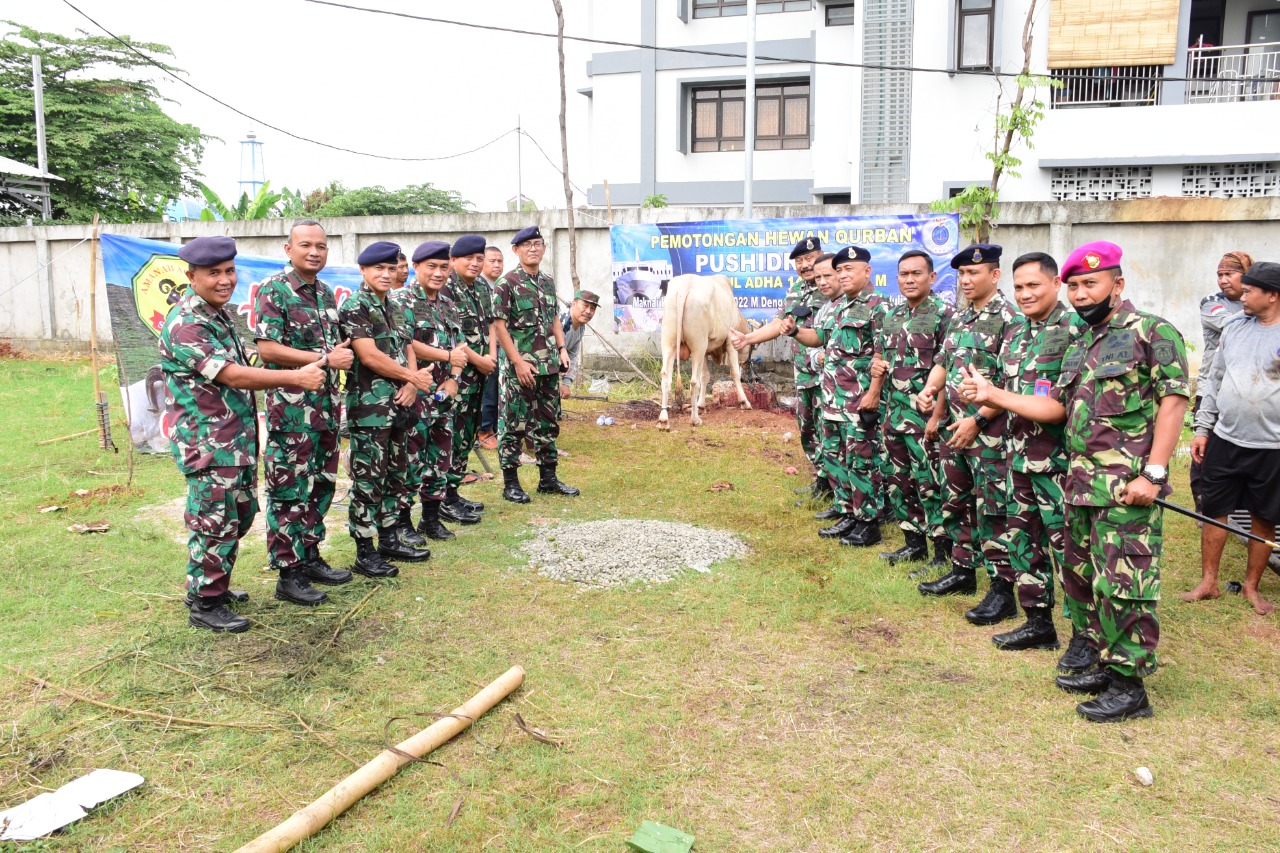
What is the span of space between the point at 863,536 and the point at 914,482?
0.67 metres

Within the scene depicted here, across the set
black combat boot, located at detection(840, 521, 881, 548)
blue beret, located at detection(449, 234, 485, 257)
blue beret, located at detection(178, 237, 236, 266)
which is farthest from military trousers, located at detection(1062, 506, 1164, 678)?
blue beret, located at detection(449, 234, 485, 257)

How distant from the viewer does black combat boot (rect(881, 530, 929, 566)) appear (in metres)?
5.15

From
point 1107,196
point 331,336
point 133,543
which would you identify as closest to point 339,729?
point 331,336

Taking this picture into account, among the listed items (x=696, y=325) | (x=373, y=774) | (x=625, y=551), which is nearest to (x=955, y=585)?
(x=625, y=551)

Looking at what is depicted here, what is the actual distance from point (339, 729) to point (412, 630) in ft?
3.03

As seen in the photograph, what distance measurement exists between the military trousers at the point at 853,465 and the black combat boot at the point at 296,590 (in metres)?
3.24

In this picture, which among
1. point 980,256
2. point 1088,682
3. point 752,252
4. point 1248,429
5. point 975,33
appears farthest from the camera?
point 975,33

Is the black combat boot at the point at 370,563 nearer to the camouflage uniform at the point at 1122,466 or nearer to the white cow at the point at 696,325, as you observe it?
the camouflage uniform at the point at 1122,466

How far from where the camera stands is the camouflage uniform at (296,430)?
425 cm

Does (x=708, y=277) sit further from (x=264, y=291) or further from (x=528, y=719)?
(x=528, y=719)

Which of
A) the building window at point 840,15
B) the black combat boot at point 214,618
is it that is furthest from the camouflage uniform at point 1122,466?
the building window at point 840,15

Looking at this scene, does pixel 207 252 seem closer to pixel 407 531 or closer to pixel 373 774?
pixel 407 531

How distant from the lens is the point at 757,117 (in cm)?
2091

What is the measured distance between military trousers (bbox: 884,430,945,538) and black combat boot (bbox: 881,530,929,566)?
0.05 m
